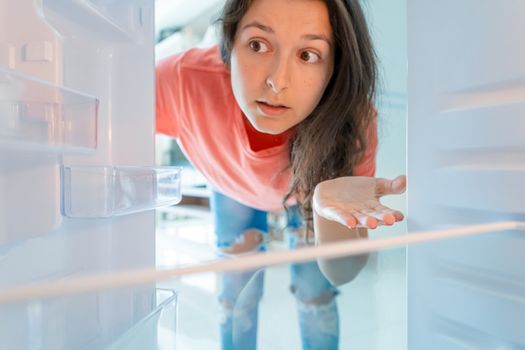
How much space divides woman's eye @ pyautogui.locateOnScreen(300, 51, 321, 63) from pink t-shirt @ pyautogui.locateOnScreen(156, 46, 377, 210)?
0.91 ft

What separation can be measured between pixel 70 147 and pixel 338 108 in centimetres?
56

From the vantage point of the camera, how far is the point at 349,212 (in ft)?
2.18

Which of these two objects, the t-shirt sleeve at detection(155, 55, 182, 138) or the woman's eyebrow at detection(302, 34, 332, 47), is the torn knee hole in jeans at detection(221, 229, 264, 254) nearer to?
the t-shirt sleeve at detection(155, 55, 182, 138)

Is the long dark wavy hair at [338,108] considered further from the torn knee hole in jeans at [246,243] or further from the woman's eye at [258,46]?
the torn knee hole in jeans at [246,243]

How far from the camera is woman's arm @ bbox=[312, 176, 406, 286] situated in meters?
0.58

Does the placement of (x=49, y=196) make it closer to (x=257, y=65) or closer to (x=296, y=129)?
(x=257, y=65)

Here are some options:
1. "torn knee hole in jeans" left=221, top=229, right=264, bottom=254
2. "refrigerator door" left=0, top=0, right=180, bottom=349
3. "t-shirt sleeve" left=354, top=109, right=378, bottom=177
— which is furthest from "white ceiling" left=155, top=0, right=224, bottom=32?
"refrigerator door" left=0, top=0, right=180, bottom=349

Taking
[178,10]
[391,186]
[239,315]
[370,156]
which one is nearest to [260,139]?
[370,156]

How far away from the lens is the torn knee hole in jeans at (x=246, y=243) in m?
1.52

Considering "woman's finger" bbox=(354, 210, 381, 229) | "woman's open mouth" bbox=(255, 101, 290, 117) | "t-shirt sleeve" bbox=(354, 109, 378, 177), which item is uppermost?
"woman's open mouth" bbox=(255, 101, 290, 117)

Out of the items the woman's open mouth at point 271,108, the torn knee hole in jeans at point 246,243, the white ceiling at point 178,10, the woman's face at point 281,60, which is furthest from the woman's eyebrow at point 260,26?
the white ceiling at point 178,10

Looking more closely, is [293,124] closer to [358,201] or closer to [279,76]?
[279,76]

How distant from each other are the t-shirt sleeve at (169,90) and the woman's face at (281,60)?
1.09 feet

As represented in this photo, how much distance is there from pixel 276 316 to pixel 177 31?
96.1 inches
